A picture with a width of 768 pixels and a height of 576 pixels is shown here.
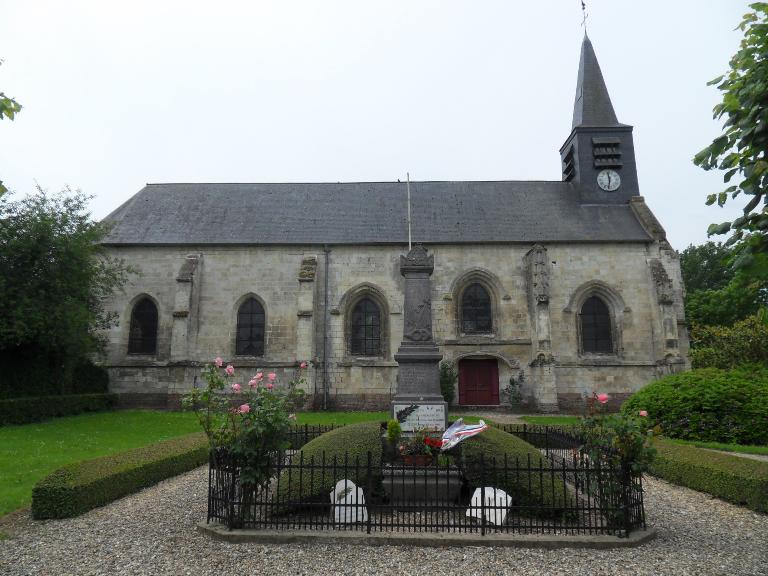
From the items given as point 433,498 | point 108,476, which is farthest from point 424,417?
point 108,476

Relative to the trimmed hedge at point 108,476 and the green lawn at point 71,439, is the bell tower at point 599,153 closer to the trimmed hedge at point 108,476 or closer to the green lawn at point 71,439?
the green lawn at point 71,439

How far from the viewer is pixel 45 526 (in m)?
6.62

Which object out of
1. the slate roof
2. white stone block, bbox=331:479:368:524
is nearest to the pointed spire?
the slate roof

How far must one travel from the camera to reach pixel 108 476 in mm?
7926

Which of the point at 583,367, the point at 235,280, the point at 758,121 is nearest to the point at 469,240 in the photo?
the point at 583,367

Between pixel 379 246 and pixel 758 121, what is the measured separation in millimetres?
18141

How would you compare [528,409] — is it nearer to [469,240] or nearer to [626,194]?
[469,240]

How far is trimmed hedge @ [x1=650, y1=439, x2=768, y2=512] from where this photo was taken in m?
7.58

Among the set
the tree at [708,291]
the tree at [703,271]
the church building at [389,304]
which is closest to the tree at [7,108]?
the church building at [389,304]

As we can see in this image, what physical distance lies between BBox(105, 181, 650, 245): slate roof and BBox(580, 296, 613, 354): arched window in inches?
111

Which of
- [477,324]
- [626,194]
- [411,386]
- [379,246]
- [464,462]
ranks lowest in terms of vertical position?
[464,462]

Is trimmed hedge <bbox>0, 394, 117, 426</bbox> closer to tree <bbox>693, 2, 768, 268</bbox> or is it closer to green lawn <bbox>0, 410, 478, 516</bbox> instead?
green lawn <bbox>0, 410, 478, 516</bbox>

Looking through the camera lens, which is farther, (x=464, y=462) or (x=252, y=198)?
(x=252, y=198)

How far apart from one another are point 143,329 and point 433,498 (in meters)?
19.0
